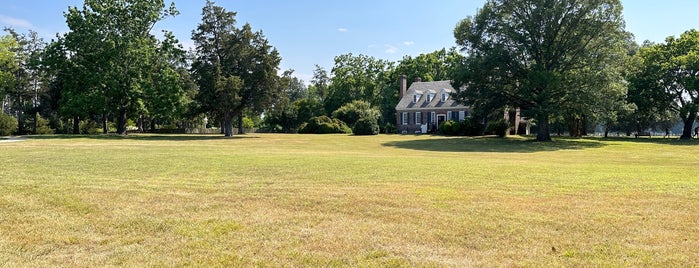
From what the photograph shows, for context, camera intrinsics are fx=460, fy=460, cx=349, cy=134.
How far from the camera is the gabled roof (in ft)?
180

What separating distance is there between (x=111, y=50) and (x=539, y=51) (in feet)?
117

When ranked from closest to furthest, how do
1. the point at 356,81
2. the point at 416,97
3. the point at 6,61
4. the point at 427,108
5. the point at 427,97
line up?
1. the point at 6,61
2. the point at 427,108
3. the point at 427,97
4. the point at 416,97
5. the point at 356,81

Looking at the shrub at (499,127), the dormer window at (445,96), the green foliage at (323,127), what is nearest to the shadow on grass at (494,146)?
the shrub at (499,127)

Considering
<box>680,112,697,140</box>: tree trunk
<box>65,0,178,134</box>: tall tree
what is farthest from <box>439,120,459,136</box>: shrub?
<box>65,0,178,134</box>: tall tree

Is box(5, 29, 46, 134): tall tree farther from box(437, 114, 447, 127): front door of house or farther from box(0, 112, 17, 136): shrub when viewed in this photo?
box(437, 114, 447, 127): front door of house

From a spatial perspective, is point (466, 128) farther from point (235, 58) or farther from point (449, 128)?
point (235, 58)

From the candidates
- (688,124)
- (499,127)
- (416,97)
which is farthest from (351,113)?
(688,124)

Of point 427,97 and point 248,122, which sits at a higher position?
point 427,97

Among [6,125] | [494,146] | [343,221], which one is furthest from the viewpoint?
[6,125]

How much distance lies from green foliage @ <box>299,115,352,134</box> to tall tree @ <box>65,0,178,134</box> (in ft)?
62.8

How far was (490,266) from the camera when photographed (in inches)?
176

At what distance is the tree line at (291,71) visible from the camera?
33.4m

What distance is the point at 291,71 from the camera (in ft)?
159

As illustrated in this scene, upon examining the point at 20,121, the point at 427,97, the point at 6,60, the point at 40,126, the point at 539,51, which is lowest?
the point at 40,126
